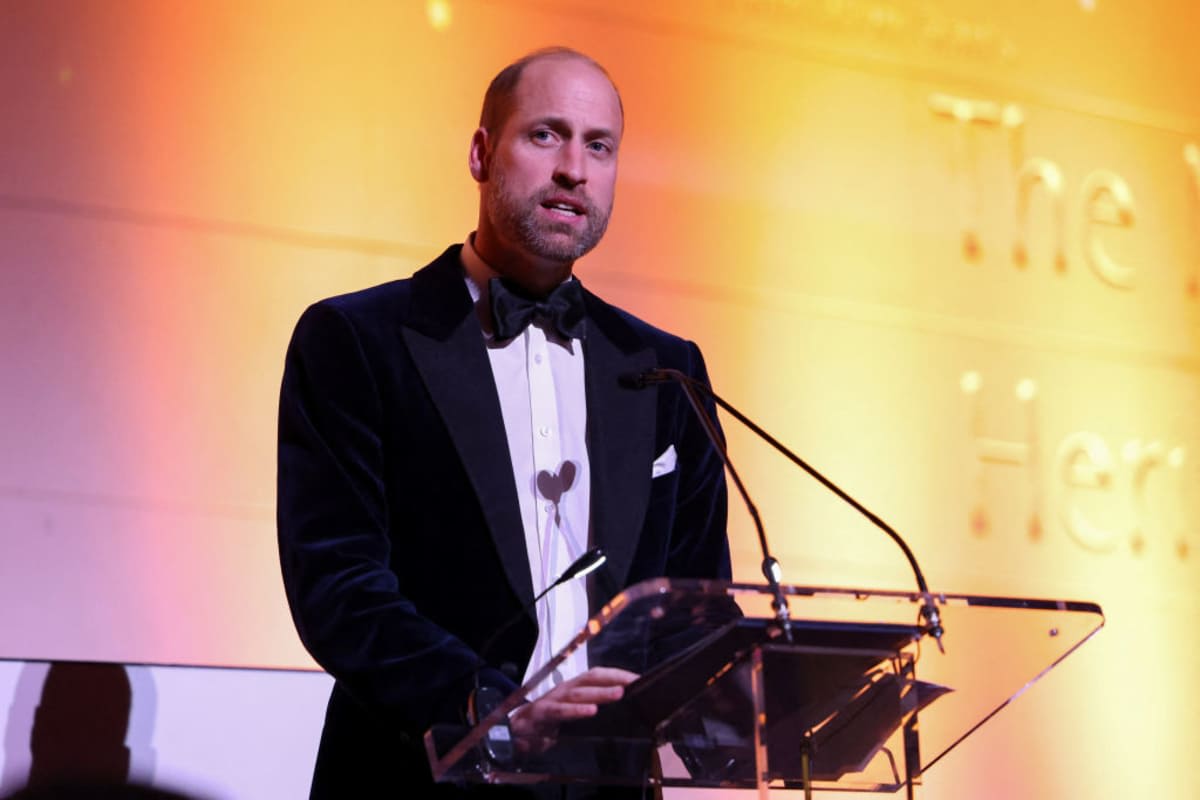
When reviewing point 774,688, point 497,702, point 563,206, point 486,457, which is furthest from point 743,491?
point 563,206

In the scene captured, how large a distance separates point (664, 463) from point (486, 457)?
0.31 metres

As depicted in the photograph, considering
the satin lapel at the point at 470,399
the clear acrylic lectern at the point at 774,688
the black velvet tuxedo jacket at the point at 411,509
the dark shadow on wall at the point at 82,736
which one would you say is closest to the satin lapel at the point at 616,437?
the black velvet tuxedo jacket at the point at 411,509

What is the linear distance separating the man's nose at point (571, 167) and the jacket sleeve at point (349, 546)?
358 millimetres

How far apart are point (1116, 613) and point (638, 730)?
7.21 ft

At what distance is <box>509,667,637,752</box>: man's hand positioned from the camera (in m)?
1.48

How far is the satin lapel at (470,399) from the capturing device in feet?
6.42

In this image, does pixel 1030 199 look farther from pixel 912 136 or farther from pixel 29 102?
pixel 29 102

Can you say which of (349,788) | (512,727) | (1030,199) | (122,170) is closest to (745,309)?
(1030,199)

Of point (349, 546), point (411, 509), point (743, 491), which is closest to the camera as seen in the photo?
point (743, 491)

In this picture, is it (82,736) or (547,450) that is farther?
(82,736)

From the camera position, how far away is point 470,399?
2.04m

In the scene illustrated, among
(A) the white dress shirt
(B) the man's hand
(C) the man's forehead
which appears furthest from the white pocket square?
(B) the man's hand

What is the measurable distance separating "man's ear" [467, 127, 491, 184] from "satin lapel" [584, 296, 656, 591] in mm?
248

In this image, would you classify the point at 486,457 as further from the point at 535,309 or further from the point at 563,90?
the point at 563,90
